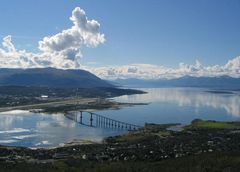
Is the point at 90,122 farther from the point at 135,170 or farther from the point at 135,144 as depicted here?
the point at 135,170

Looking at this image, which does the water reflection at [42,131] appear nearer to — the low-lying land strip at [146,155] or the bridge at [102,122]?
the bridge at [102,122]

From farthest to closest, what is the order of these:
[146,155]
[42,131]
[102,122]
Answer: [102,122]
[42,131]
[146,155]

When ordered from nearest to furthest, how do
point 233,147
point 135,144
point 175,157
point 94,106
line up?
point 175,157 → point 233,147 → point 135,144 → point 94,106

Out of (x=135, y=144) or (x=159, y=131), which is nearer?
(x=135, y=144)

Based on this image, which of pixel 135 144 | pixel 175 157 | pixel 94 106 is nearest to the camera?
pixel 175 157

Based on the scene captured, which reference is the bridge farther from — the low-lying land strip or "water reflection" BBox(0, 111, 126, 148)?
the low-lying land strip

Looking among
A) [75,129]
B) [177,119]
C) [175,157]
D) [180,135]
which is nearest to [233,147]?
[175,157]

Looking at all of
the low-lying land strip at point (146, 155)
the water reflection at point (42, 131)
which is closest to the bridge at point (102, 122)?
the water reflection at point (42, 131)

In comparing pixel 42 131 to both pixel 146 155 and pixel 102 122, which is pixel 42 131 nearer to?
pixel 102 122

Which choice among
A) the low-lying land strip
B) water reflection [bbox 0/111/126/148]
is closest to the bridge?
water reflection [bbox 0/111/126/148]

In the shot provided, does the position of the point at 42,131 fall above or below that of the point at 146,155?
below

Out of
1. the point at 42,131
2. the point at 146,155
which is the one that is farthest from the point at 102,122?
the point at 146,155
